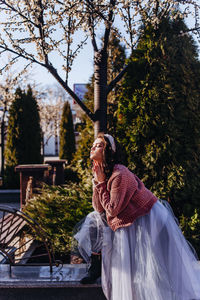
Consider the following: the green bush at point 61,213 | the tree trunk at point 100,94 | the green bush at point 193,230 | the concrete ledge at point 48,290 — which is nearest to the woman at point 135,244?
the concrete ledge at point 48,290

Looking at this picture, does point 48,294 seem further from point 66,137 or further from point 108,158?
point 66,137

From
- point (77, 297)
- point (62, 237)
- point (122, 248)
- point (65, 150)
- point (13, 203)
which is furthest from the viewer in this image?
point (65, 150)

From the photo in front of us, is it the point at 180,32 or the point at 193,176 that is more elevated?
the point at 180,32

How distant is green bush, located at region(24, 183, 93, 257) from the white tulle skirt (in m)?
1.52

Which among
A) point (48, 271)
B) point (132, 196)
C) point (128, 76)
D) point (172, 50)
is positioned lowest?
point (48, 271)

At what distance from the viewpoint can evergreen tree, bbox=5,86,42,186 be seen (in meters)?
11.3

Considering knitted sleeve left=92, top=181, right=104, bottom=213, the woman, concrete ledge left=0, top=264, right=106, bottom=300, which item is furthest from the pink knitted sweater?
concrete ledge left=0, top=264, right=106, bottom=300

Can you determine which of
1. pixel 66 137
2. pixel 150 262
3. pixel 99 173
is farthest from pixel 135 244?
pixel 66 137

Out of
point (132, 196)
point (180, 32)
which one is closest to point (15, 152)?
point (180, 32)

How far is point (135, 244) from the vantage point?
7.96ft

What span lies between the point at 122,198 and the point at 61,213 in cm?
210

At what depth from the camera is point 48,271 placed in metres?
2.97

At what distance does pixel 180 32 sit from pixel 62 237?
137 inches

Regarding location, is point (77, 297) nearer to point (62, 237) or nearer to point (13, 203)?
point (62, 237)
